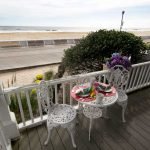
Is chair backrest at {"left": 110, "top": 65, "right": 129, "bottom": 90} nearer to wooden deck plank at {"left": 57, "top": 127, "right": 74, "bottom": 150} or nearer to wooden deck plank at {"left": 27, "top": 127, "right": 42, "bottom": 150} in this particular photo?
wooden deck plank at {"left": 57, "top": 127, "right": 74, "bottom": 150}

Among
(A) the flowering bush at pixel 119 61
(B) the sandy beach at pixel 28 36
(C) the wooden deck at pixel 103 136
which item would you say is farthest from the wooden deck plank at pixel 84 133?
(B) the sandy beach at pixel 28 36

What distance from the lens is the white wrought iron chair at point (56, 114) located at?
1.59 meters

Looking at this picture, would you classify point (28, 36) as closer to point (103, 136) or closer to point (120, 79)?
point (120, 79)

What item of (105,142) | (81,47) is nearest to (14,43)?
(81,47)

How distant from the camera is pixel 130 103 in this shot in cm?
270

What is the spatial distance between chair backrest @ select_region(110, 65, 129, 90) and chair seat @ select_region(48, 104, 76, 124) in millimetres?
1027

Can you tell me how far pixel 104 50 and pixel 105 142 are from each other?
1.99 metres

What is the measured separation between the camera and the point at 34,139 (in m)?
1.82

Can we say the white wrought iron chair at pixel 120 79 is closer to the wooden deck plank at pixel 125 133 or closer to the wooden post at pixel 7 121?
the wooden deck plank at pixel 125 133

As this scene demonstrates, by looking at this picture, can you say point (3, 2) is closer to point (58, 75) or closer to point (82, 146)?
point (58, 75)

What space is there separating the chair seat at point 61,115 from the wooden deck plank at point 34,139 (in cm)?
47

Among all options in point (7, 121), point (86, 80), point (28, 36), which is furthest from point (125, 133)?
point (28, 36)

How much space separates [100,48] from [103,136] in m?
1.91

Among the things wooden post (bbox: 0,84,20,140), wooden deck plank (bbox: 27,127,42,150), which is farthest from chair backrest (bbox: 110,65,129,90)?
wooden post (bbox: 0,84,20,140)
